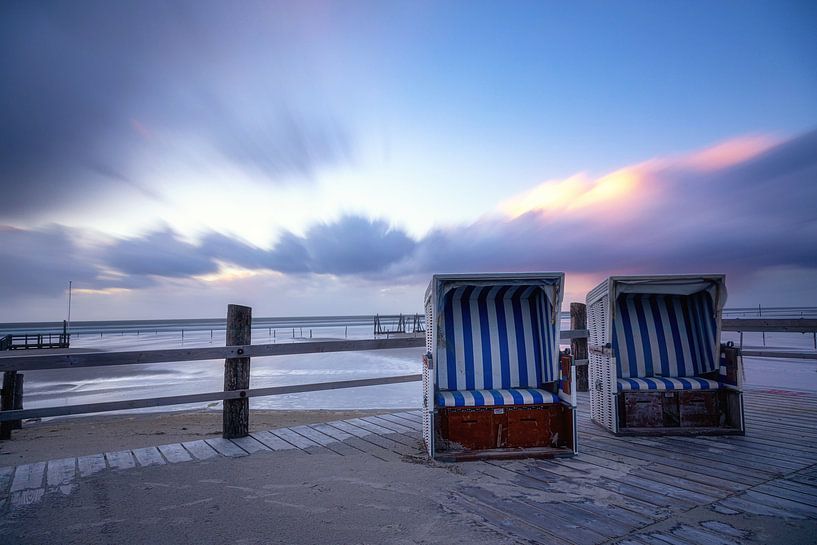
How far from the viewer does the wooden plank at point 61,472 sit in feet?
12.9

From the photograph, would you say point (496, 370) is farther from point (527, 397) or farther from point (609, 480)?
point (609, 480)

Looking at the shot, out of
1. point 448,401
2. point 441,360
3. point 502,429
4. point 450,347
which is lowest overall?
point 502,429

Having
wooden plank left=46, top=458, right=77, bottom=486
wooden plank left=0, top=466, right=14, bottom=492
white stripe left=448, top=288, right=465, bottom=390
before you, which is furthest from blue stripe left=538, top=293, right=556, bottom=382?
wooden plank left=0, top=466, right=14, bottom=492

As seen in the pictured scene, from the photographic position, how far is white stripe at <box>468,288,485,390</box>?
5059 mm

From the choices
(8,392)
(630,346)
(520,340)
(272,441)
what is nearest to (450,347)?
(520,340)

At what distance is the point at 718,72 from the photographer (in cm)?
1012

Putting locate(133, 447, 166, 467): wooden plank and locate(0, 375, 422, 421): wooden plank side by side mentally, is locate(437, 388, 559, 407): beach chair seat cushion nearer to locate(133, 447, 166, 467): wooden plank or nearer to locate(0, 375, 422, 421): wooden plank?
locate(0, 375, 422, 421): wooden plank

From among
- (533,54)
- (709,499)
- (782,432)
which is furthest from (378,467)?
(533,54)

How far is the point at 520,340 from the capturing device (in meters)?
5.23

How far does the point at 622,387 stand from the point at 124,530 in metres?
5.29

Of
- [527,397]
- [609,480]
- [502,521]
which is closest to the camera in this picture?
[502,521]

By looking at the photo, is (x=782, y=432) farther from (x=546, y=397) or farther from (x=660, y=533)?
(x=660, y=533)

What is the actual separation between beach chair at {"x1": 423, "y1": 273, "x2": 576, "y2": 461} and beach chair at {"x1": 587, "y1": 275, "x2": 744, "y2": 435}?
1.03m

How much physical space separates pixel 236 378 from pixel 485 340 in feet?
10.6
